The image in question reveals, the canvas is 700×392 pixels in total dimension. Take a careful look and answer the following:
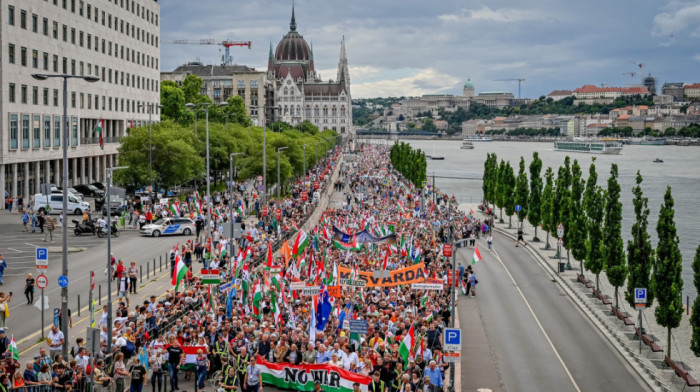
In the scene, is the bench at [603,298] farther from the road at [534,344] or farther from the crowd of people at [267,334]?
the crowd of people at [267,334]

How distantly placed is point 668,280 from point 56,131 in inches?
2318

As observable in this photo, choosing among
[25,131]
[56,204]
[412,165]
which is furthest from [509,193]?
[25,131]

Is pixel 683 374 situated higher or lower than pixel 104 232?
lower

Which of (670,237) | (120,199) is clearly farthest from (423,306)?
(120,199)

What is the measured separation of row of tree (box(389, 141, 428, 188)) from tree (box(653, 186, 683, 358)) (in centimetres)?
7448

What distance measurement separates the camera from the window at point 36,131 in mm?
70000

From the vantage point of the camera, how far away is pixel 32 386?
63.8 ft

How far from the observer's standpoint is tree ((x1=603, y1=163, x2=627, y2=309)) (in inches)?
1625

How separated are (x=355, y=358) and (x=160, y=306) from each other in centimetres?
819

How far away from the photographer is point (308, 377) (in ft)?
73.0

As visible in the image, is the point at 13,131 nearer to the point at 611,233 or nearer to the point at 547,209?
the point at 547,209

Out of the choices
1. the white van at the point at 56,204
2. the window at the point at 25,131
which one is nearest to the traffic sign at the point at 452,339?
the white van at the point at 56,204

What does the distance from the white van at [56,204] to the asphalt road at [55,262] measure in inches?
80.1

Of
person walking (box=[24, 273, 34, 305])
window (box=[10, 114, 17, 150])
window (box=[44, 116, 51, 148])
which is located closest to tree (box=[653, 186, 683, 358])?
person walking (box=[24, 273, 34, 305])
